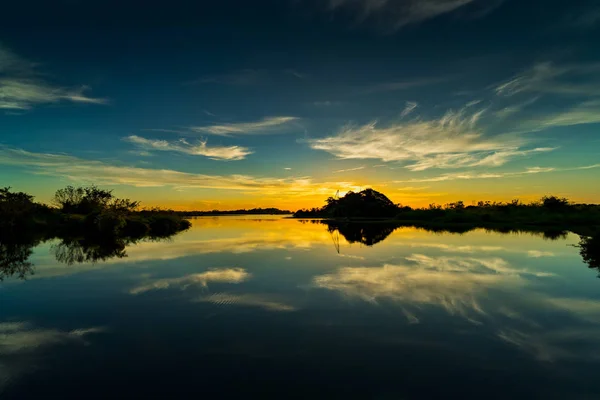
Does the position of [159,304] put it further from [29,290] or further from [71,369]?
[29,290]

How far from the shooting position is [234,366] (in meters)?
8.77

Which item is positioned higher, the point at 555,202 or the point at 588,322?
the point at 555,202

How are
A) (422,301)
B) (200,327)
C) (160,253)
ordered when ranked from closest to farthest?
(200,327) < (422,301) < (160,253)

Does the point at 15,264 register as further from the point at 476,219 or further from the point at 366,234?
the point at 476,219

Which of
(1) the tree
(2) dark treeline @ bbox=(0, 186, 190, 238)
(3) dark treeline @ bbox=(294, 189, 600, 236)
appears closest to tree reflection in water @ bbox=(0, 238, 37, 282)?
(2) dark treeline @ bbox=(0, 186, 190, 238)

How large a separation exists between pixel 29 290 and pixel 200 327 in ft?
38.0

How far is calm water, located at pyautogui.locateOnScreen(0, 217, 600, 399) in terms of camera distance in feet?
25.9

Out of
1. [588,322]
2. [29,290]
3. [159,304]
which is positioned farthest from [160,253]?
[588,322]

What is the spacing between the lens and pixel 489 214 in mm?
90875

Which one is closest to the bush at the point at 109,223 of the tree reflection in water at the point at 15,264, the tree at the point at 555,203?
the tree reflection in water at the point at 15,264

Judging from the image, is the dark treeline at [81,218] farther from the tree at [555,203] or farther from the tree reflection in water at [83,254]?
the tree at [555,203]

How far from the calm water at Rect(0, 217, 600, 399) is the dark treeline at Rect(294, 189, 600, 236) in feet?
131

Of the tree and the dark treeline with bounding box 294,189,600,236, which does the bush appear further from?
the tree

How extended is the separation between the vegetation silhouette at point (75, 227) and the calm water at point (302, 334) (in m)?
10.5
